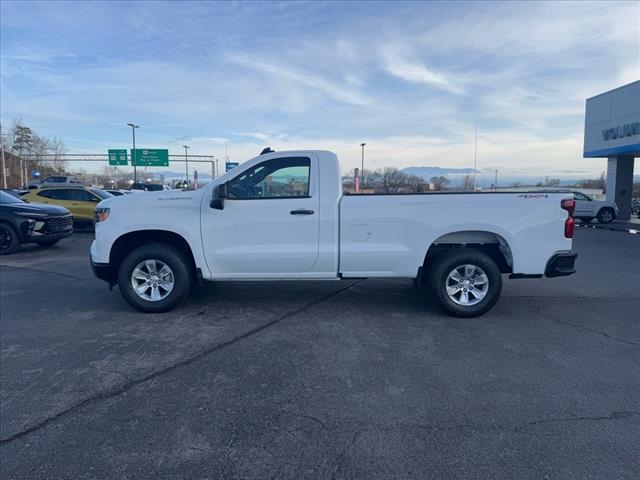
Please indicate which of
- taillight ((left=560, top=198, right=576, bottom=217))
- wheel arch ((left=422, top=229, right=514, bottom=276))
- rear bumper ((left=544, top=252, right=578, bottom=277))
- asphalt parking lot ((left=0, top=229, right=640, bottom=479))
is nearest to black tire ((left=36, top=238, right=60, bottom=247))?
asphalt parking lot ((left=0, top=229, right=640, bottom=479))

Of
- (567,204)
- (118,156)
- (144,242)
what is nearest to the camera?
(567,204)

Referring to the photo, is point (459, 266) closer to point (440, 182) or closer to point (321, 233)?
point (321, 233)

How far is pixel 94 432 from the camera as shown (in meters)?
3.09

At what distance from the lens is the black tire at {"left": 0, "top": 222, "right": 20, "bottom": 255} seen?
1095cm

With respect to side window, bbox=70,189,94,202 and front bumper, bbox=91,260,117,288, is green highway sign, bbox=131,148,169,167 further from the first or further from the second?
front bumper, bbox=91,260,117,288

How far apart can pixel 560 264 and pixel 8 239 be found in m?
12.2

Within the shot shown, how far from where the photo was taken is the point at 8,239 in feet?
36.2

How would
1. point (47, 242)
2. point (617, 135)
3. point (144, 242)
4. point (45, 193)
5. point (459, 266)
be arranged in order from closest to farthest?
point (459, 266) → point (144, 242) → point (47, 242) → point (45, 193) → point (617, 135)

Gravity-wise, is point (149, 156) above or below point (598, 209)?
above

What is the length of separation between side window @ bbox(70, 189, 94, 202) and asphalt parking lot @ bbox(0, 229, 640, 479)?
416 inches

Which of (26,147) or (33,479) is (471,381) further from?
(26,147)

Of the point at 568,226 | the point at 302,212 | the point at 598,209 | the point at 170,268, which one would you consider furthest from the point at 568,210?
the point at 598,209

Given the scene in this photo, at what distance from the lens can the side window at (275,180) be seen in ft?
18.7

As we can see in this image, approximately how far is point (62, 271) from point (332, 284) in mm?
5571
